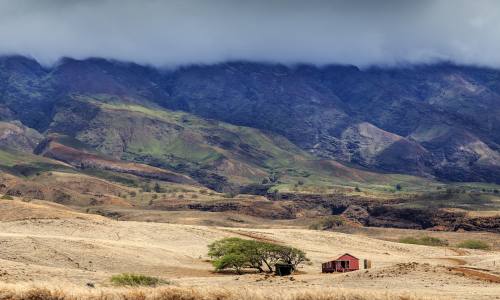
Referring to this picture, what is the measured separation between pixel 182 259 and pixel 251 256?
11.1m

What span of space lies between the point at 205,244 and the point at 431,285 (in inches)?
2346

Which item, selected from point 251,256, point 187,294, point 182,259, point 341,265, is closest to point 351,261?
point 341,265

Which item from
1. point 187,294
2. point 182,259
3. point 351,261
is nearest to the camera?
point 187,294

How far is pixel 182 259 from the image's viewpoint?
93.2m

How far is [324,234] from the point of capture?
139750mm

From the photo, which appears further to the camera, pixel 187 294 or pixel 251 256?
pixel 251 256

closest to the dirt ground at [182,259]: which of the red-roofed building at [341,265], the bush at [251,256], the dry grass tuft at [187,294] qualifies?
the red-roofed building at [341,265]

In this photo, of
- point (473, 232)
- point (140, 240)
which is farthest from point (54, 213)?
point (473, 232)

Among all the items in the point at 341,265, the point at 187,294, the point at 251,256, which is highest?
the point at 187,294

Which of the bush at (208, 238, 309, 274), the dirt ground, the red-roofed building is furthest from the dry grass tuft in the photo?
the bush at (208, 238, 309, 274)

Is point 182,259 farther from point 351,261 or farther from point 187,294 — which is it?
point 187,294

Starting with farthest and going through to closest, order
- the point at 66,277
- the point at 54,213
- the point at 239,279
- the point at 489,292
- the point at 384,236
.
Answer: the point at 384,236, the point at 54,213, the point at 239,279, the point at 66,277, the point at 489,292

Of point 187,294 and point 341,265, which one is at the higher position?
point 187,294

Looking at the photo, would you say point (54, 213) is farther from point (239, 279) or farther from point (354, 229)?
point (354, 229)
